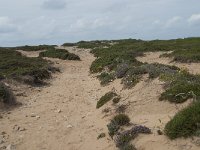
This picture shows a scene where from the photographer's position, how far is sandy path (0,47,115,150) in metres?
12.0

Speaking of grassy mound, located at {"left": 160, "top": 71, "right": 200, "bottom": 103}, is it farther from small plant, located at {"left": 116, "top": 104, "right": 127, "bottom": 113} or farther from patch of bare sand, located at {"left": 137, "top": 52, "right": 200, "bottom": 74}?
patch of bare sand, located at {"left": 137, "top": 52, "right": 200, "bottom": 74}

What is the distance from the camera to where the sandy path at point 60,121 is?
12.0m

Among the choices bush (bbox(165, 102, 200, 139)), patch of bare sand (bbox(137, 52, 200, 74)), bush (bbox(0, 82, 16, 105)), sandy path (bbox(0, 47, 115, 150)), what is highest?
bush (bbox(165, 102, 200, 139))

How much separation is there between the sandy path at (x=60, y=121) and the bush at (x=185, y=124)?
1.86m

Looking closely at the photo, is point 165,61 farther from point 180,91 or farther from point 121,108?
point 180,91

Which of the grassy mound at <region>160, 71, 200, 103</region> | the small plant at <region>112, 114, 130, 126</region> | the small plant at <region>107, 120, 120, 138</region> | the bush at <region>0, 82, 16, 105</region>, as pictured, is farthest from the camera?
the bush at <region>0, 82, 16, 105</region>

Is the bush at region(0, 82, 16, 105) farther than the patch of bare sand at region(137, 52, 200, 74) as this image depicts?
No

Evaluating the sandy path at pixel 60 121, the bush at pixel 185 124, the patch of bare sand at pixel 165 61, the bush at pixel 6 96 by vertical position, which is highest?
the bush at pixel 185 124

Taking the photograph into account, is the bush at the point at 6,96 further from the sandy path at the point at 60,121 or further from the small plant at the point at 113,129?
the small plant at the point at 113,129

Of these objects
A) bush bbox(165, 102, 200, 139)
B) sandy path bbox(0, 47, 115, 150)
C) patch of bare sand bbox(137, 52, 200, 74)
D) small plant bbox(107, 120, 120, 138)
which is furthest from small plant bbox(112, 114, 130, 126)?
patch of bare sand bbox(137, 52, 200, 74)

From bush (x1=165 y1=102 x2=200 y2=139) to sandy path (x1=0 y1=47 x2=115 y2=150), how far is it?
186cm

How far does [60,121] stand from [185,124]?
6.15 metres

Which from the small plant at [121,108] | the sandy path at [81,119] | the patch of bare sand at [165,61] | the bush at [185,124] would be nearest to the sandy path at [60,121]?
the sandy path at [81,119]

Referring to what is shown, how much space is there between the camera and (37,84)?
22484mm
